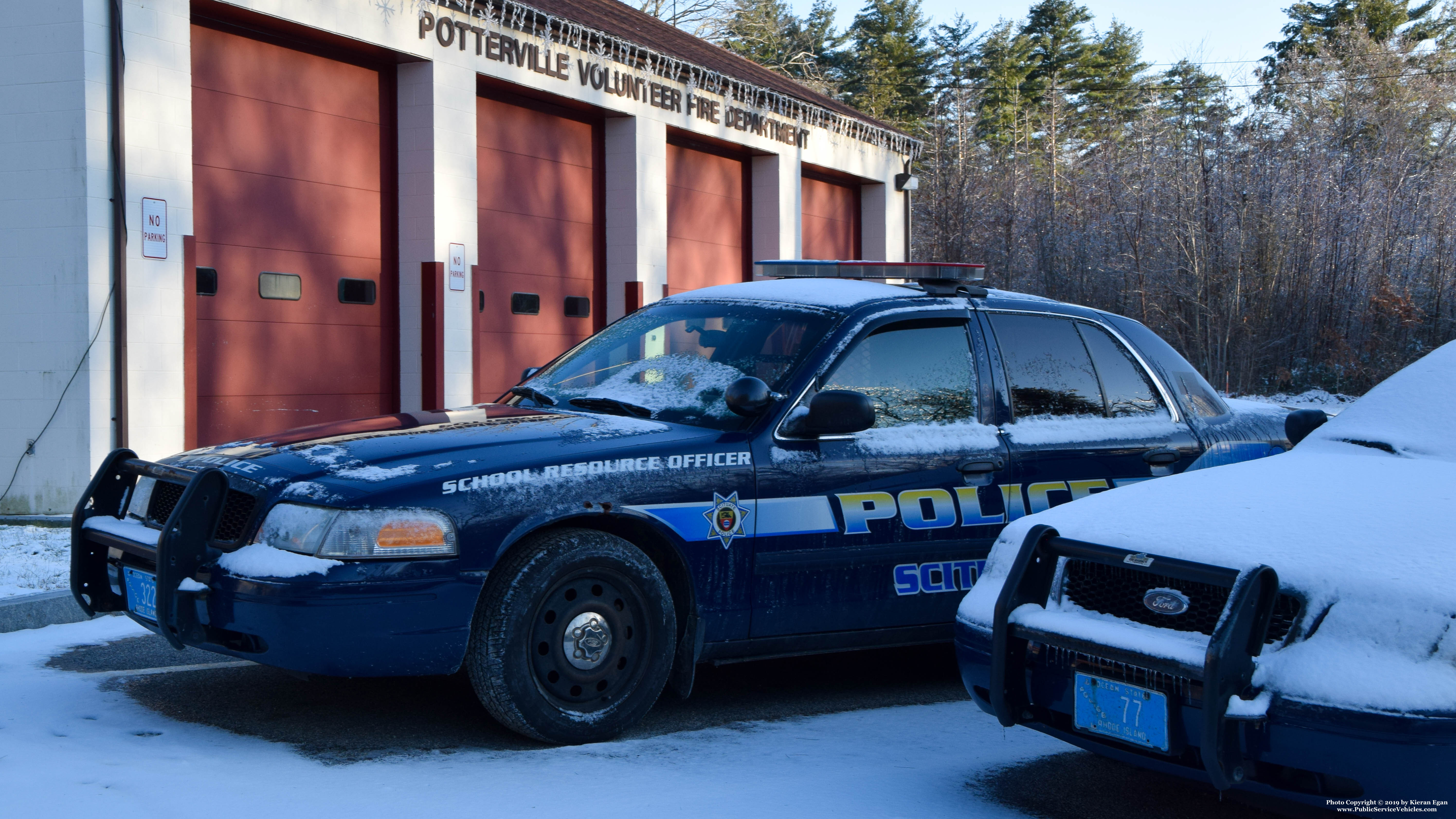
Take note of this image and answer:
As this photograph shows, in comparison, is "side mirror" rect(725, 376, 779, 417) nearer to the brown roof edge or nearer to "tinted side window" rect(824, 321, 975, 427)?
"tinted side window" rect(824, 321, 975, 427)

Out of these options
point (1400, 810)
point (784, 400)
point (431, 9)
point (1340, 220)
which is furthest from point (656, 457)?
point (1340, 220)

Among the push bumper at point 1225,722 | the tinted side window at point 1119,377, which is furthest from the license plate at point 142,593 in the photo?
the tinted side window at point 1119,377

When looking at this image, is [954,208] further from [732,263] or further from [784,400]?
[784,400]

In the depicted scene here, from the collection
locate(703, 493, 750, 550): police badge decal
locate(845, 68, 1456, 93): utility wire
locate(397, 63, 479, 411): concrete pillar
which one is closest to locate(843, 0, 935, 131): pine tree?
locate(845, 68, 1456, 93): utility wire

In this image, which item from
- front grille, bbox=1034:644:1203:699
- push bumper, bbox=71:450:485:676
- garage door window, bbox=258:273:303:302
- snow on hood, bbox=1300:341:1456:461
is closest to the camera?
front grille, bbox=1034:644:1203:699

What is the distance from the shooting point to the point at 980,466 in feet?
16.8

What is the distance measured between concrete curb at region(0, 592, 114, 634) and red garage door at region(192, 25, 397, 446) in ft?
17.3

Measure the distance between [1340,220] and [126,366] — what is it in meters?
25.4

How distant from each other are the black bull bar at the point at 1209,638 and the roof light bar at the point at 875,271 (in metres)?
1.95

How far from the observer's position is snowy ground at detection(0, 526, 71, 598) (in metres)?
6.57

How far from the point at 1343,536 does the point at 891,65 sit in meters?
54.3

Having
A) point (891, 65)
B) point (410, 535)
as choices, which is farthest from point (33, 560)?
point (891, 65)

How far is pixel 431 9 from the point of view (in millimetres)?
13141

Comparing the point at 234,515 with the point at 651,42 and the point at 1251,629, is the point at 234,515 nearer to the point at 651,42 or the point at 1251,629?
the point at 1251,629
